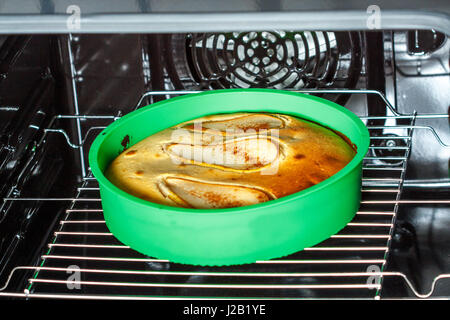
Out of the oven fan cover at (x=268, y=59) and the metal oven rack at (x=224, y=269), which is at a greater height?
the oven fan cover at (x=268, y=59)

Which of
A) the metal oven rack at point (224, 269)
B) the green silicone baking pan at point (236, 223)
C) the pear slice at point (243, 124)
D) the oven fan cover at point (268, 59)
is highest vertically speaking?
the oven fan cover at point (268, 59)

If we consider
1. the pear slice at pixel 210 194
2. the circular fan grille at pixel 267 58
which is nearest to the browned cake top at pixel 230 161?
the pear slice at pixel 210 194

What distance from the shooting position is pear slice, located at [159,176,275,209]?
887mm

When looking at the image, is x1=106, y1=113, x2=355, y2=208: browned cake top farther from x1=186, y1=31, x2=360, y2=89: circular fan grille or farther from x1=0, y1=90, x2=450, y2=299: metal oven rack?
x1=186, y1=31, x2=360, y2=89: circular fan grille

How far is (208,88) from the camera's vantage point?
1353mm

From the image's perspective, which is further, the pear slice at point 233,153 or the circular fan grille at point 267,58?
the circular fan grille at point 267,58

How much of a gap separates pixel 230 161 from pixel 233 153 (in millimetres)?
20

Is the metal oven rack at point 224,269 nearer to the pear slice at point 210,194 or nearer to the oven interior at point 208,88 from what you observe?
the oven interior at point 208,88

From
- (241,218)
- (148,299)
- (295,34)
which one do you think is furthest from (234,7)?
(295,34)

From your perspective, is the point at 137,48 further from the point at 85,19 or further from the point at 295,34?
the point at 85,19

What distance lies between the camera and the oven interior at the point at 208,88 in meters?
1.19

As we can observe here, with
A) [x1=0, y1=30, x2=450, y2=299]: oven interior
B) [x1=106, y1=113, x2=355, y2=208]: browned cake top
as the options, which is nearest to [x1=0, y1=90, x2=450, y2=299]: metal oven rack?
[x1=0, y1=30, x2=450, y2=299]: oven interior

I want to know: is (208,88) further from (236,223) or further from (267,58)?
(236,223)

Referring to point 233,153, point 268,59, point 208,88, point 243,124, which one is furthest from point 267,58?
point 233,153
